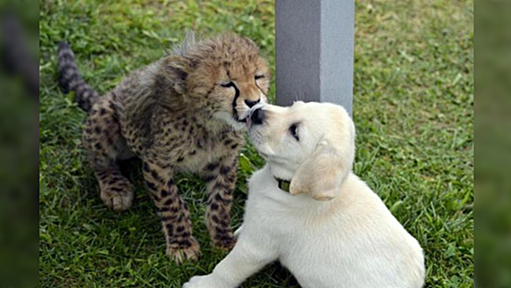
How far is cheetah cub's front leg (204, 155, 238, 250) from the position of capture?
3453 mm

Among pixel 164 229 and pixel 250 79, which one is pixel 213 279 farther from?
pixel 250 79

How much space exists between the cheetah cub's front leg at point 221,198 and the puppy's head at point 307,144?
0.57 meters

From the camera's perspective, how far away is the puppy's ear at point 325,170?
2600 millimetres

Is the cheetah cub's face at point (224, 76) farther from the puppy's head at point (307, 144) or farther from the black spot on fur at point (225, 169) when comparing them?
the black spot on fur at point (225, 169)

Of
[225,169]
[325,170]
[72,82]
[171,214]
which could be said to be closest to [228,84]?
[225,169]

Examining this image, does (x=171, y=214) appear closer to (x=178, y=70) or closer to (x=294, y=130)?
(x=178, y=70)

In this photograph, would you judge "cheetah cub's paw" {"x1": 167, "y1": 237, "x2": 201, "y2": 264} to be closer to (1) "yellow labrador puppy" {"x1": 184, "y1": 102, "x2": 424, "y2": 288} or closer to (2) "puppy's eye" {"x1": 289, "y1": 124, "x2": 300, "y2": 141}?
(1) "yellow labrador puppy" {"x1": 184, "y1": 102, "x2": 424, "y2": 288}

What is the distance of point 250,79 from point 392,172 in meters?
1.41

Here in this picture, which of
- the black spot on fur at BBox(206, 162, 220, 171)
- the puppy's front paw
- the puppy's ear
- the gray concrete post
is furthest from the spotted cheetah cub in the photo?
the puppy's ear

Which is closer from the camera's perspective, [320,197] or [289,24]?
[320,197]

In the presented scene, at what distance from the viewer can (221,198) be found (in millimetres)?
3469

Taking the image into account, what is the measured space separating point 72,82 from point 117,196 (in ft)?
3.30

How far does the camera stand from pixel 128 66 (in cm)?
500
